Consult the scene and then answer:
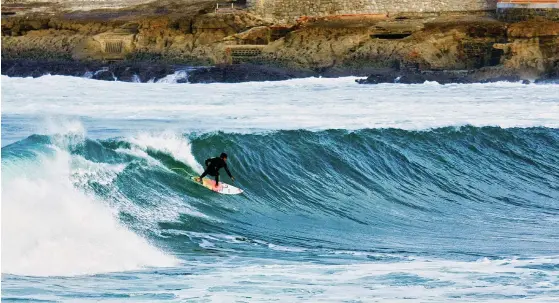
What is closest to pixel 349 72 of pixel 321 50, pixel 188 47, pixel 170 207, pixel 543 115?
pixel 321 50

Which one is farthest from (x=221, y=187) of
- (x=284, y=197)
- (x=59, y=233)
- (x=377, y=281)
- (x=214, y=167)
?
(x=377, y=281)

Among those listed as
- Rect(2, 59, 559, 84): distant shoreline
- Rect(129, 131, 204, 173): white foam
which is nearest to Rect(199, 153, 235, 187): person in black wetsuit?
Rect(129, 131, 204, 173): white foam

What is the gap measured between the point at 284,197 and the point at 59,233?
5.52 meters

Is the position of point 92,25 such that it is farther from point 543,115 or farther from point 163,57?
point 543,115

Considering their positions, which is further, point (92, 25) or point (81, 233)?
point (92, 25)

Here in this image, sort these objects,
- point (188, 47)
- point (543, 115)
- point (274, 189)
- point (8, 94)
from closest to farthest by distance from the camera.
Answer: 1. point (274, 189)
2. point (543, 115)
3. point (8, 94)
4. point (188, 47)

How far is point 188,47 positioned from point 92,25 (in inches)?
143

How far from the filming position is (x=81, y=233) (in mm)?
12914

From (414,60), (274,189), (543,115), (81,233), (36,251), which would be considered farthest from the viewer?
(414,60)

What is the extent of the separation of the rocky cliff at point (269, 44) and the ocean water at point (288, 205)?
7.83 m

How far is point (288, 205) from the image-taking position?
17312 millimetres

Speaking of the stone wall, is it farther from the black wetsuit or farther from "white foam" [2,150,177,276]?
"white foam" [2,150,177,276]

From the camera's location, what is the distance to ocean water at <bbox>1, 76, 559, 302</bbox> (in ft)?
37.9

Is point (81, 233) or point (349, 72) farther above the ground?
point (81, 233)
